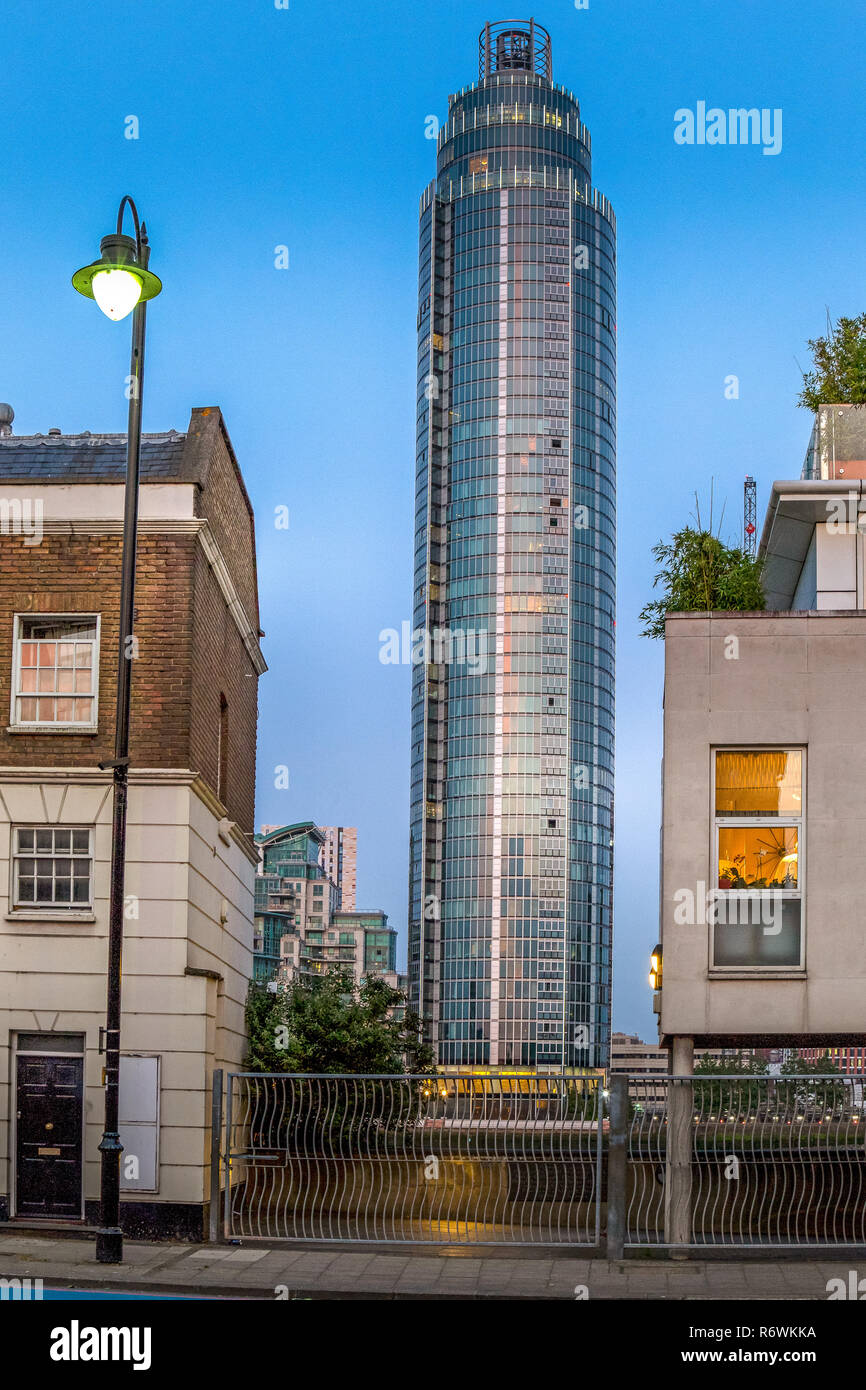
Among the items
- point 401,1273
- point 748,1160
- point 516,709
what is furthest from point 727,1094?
point 516,709

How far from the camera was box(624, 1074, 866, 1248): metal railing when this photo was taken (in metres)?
18.5

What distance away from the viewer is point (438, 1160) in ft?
63.8

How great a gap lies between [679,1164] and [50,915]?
30.0ft

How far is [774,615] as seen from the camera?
20.0 m

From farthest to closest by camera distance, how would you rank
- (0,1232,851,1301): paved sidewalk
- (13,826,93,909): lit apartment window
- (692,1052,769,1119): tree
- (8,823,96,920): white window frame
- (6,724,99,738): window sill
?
(6,724,99,738): window sill
(13,826,93,909): lit apartment window
(8,823,96,920): white window frame
(692,1052,769,1119): tree
(0,1232,851,1301): paved sidewalk

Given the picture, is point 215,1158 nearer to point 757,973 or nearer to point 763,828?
point 757,973

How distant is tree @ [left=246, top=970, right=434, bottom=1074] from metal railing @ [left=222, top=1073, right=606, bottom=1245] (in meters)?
8.30

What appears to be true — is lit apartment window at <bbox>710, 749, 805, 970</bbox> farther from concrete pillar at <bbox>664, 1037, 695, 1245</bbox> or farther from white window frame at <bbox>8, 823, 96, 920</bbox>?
white window frame at <bbox>8, 823, 96, 920</bbox>

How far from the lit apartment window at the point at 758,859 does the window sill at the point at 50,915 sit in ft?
28.3

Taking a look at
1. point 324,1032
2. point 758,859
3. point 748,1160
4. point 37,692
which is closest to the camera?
point 748,1160

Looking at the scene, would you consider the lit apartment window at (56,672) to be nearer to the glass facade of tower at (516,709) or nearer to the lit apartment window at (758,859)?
the lit apartment window at (758,859)

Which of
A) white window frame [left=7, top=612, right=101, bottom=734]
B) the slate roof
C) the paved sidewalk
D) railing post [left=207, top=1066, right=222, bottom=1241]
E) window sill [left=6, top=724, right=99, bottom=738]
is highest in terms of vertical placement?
the slate roof

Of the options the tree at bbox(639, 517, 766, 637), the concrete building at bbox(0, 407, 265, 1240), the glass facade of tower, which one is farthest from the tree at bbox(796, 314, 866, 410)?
the glass facade of tower

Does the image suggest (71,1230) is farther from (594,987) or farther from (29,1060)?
(594,987)
